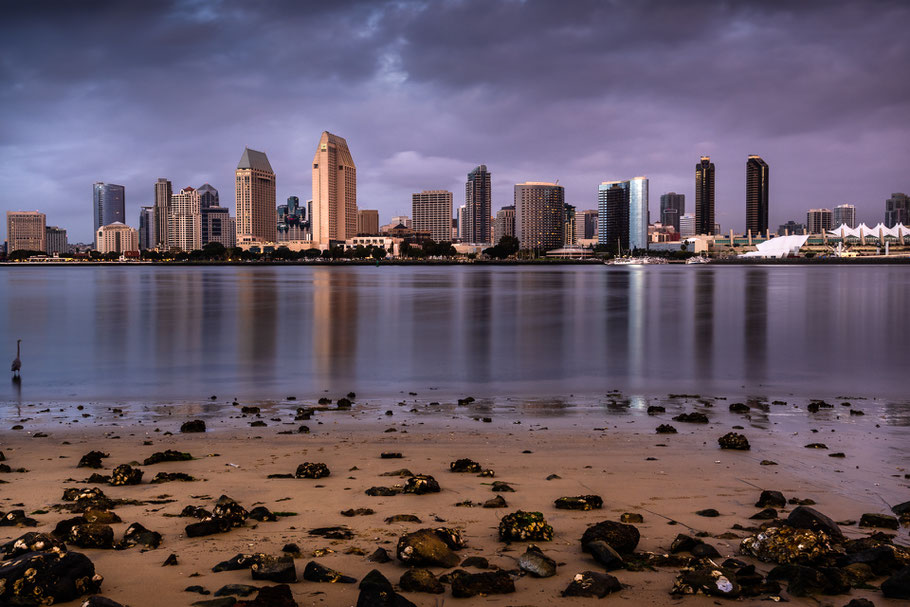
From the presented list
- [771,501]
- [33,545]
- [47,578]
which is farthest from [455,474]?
[47,578]

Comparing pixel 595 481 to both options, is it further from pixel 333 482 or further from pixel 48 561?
pixel 48 561

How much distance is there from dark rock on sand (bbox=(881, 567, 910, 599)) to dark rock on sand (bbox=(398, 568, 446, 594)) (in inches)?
163

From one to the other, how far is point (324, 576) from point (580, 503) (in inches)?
146

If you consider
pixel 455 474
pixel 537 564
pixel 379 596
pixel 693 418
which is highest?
pixel 379 596

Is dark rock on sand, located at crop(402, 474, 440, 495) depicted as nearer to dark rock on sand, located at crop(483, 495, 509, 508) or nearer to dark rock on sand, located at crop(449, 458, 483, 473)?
dark rock on sand, located at crop(483, 495, 509, 508)

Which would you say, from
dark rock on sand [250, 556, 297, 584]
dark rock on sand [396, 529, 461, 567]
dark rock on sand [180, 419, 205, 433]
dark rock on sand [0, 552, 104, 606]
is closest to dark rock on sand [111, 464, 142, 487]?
dark rock on sand [0, 552, 104, 606]

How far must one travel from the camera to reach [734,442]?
40.2 feet

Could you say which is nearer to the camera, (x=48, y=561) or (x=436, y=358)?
(x=48, y=561)

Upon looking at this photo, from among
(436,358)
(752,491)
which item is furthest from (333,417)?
(436,358)

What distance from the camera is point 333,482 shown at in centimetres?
999

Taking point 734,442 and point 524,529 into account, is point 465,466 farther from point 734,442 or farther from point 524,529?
point 734,442

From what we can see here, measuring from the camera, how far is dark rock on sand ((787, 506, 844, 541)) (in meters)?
7.52

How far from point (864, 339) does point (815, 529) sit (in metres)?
33.2

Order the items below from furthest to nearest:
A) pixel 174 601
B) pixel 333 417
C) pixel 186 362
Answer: pixel 186 362 → pixel 333 417 → pixel 174 601
